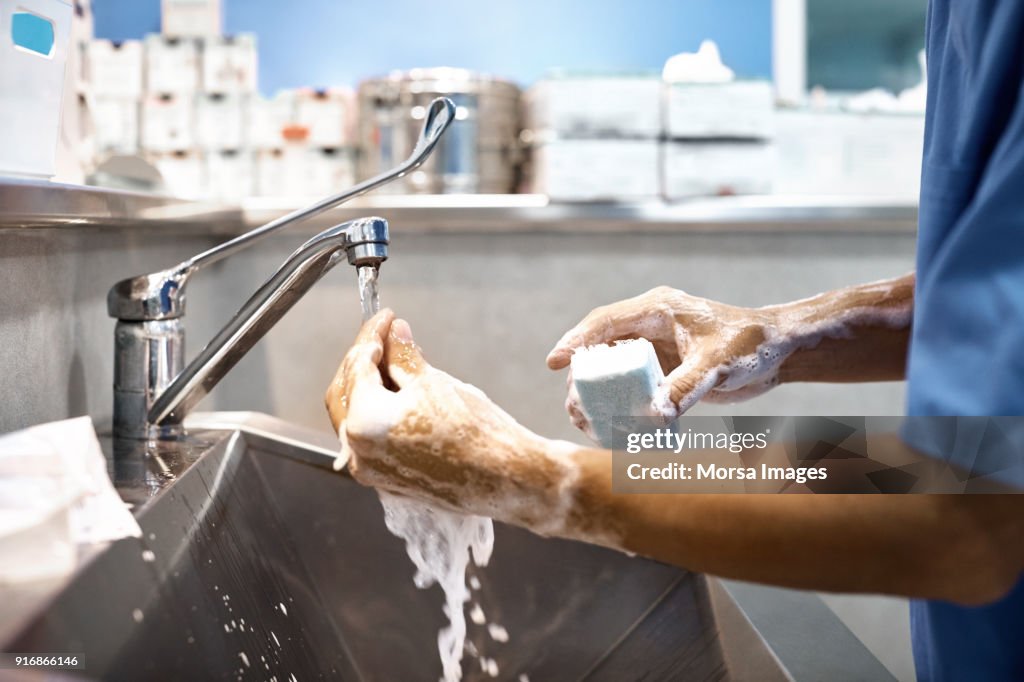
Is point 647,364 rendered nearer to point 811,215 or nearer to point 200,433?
point 200,433

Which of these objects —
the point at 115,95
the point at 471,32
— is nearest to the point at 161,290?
the point at 115,95

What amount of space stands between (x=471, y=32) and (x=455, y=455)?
5.66ft

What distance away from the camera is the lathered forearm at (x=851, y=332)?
0.85 metres

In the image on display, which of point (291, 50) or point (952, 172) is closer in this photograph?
point (952, 172)

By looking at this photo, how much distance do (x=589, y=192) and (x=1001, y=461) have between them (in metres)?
1.17

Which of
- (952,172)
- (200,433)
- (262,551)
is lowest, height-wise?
(262,551)

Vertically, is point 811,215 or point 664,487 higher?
point 811,215

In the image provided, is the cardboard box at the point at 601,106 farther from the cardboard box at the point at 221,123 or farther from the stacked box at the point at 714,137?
the cardboard box at the point at 221,123

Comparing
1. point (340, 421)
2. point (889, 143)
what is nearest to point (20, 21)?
point (340, 421)

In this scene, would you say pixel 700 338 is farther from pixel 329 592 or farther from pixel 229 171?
pixel 229 171

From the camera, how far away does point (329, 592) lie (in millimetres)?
962

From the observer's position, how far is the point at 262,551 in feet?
3.01

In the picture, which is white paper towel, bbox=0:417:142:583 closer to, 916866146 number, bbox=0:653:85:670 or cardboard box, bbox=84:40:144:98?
916866146 number, bbox=0:653:85:670

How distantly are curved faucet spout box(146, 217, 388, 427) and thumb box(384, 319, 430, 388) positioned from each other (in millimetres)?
133
